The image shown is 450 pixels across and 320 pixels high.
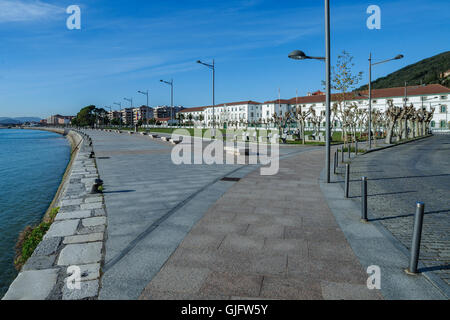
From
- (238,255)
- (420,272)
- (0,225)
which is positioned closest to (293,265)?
(238,255)

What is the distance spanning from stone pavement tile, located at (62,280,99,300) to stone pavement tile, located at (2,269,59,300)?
201 millimetres

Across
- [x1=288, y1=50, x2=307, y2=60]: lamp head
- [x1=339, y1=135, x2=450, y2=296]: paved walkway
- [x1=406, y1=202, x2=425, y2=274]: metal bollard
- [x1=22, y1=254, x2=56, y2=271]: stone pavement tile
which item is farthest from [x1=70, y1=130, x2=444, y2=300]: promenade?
[x1=288, y1=50, x2=307, y2=60]: lamp head

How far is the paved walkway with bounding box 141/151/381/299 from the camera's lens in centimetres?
326

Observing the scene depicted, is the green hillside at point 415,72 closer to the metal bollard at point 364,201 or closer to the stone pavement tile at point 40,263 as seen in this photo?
the metal bollard at point 364,201

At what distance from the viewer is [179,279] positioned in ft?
11.4

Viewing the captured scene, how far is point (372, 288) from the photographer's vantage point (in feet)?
10.9

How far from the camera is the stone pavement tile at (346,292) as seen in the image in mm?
3139

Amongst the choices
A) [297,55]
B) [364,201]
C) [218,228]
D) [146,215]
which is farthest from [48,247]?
[297,55]

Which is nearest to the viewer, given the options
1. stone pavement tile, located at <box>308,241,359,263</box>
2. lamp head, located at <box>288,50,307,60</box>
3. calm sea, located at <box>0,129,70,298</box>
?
stone pavement tile, located at <box>308,241,359,263</box>

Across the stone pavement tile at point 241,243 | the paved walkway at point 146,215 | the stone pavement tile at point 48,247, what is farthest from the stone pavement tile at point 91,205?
the stone pavement tile at point 241,243

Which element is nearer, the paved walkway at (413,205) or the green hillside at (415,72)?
the paved walkway at (413,205)

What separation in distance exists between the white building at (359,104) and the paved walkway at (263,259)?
56.3 ft

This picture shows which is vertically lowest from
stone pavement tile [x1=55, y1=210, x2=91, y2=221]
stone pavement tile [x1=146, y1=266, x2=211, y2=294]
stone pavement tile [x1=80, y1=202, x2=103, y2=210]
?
stone pavement tile [x1=146, y1=266, x2=211, y2=294]

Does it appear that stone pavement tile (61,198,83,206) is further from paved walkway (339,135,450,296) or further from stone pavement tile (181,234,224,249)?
paved walkway (339,135,450,296)
